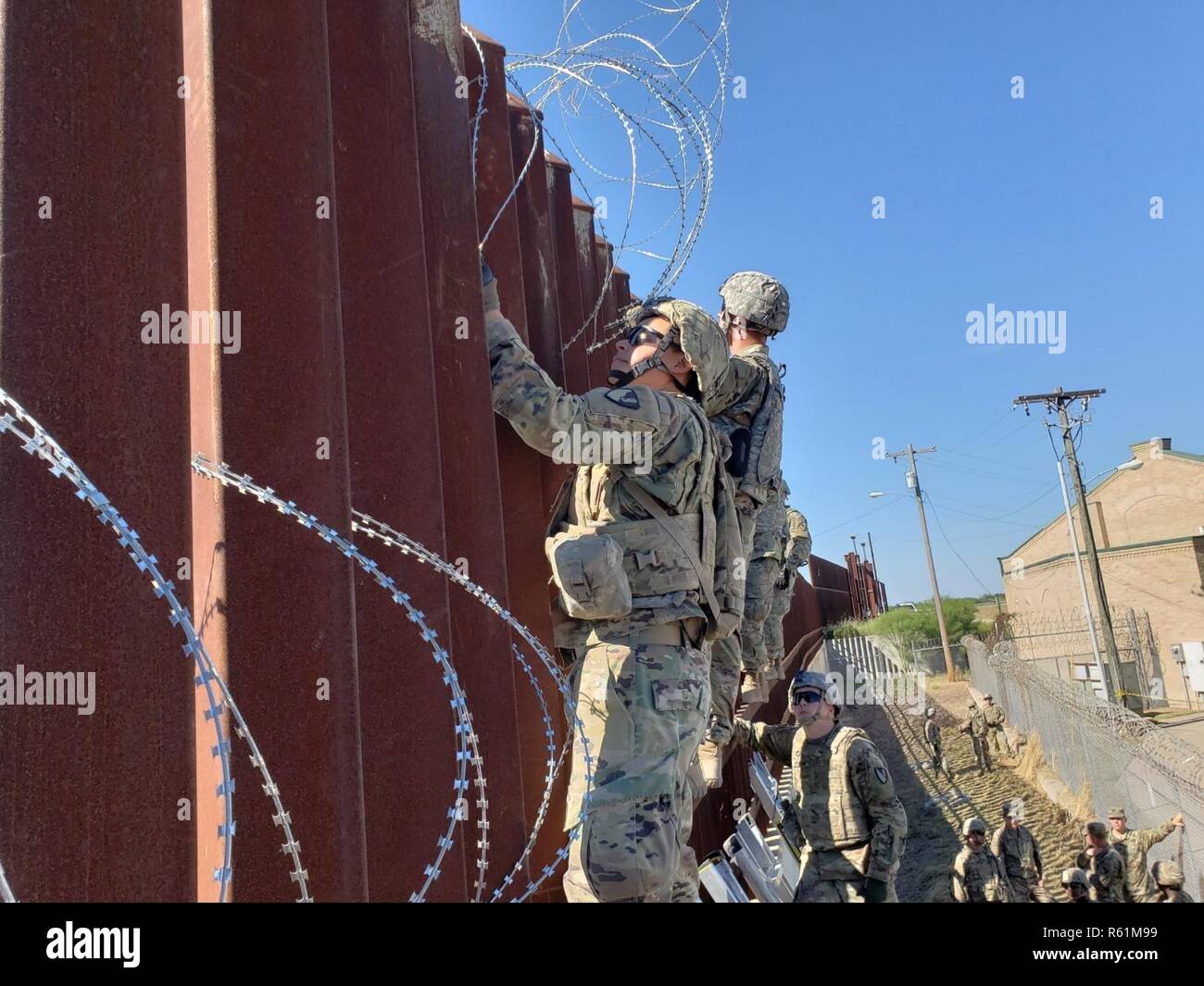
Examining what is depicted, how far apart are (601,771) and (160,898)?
3.81 feet

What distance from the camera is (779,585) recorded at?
6.52 metres

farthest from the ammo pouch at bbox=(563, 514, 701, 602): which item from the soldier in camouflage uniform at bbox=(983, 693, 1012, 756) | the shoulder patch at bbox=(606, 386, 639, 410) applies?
the soldier in camouflage uniform at bbox=(983, 693, 1012, 756)

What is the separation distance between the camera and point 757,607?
17.2 feet

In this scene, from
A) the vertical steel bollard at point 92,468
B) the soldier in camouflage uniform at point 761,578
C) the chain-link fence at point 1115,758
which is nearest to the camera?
the vertical steel bollard at point 92,468

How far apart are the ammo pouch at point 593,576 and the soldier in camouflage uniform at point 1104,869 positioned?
6858 mm

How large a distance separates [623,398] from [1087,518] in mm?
28746

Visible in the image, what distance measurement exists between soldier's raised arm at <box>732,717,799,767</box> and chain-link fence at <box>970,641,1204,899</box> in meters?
4.79

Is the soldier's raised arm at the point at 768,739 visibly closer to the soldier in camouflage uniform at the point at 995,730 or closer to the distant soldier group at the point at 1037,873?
the distant soldier group at the point at 1037,873

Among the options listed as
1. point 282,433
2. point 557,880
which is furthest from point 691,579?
point 282,433

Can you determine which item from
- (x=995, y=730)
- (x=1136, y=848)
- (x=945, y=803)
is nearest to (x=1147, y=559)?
(x=995, y=730)

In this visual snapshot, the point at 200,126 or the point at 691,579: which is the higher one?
the point at 200,126

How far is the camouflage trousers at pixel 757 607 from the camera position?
207 inches

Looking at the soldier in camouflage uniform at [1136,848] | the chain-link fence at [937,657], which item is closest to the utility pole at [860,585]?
the chain-link fence at [937,657]

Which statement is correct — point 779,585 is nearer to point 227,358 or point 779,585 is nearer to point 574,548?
point 574,548
